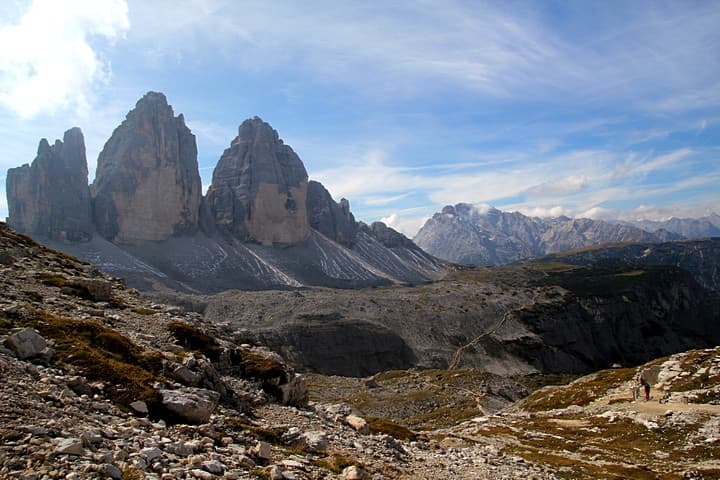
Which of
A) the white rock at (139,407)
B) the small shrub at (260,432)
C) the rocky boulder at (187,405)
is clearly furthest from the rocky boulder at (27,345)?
the small shrub at (260,432)

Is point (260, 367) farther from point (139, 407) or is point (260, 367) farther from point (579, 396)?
point (579, 396)

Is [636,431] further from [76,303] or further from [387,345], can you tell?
[387,345]

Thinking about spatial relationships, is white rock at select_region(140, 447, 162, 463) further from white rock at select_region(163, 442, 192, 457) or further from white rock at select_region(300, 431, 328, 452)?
white rock at select_region(300, 431, 328, 452)

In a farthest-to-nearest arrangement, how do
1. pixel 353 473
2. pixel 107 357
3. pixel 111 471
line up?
pixel 107 357
pixel 353 473
pixel 111 471

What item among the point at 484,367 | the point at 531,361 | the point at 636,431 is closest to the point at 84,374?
the point at 636,431

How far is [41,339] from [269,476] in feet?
34.4

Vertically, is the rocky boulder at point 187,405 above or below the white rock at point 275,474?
above

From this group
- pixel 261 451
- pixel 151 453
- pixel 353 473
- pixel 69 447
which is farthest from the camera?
pixel 353 473

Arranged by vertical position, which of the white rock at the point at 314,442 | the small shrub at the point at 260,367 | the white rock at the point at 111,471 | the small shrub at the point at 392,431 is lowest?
the small shrub at the point at 392,431

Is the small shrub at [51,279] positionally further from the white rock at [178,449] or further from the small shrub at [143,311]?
the white rock at [178,449]

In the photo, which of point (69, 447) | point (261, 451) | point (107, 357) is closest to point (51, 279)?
point (107, 357)

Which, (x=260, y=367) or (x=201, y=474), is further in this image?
(x=260, y=367)

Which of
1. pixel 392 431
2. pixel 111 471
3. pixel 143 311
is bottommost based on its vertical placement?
pixel 392 431

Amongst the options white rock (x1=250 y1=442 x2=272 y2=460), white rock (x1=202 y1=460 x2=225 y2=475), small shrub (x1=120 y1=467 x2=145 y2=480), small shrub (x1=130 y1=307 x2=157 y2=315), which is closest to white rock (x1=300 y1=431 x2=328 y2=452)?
white rock (x1=250 y1=442 x2=272 y2=460)
